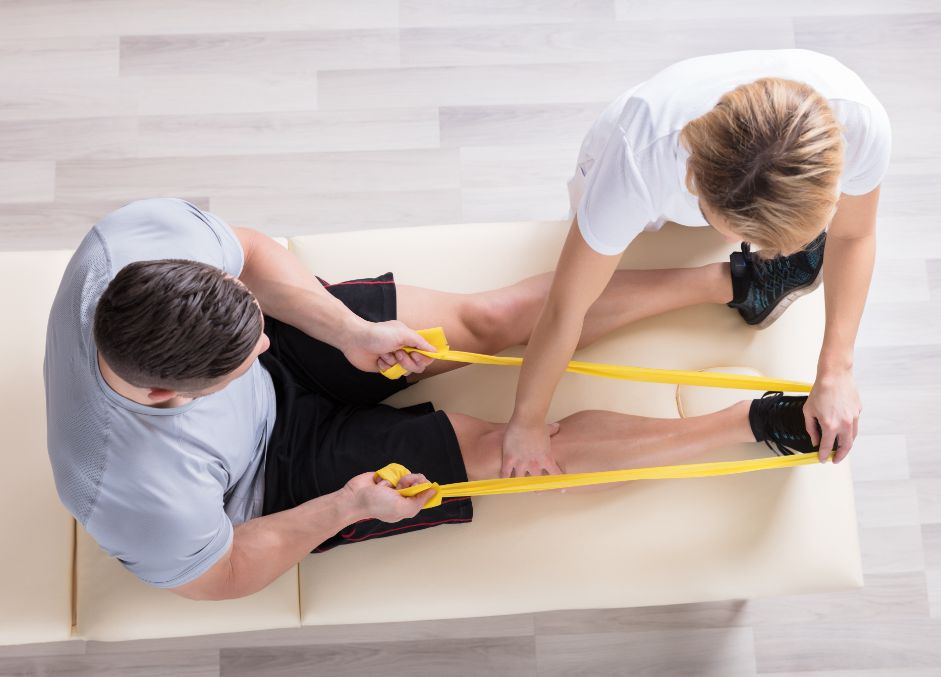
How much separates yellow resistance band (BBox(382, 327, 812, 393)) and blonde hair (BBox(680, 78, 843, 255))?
1.47 feet

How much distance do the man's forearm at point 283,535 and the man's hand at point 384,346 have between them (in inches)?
9.8

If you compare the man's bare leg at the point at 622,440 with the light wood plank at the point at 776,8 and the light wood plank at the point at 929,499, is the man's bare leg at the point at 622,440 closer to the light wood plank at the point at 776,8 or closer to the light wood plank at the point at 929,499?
the light wood plank at the point at 929,499

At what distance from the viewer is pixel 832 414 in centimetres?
144

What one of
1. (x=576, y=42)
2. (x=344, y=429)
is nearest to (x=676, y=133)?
(x=344, y=429)

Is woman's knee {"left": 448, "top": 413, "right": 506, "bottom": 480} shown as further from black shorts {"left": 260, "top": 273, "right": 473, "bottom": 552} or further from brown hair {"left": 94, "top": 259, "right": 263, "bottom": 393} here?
brown hair {"left": 94, "top": 259, "right": 263, "bottom": 393}

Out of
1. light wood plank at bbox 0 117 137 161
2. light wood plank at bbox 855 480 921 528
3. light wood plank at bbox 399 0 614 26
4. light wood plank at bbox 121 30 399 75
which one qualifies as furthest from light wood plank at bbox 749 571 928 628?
light wood plank at bbox 0 117 137 161

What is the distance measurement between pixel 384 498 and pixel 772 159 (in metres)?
0.82

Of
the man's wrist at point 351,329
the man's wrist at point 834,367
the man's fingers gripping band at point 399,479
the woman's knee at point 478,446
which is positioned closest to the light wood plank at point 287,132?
the man's wrist at point 351,329

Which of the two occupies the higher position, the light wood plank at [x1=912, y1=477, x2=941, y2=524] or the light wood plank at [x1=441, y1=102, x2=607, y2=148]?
the light wood plank at [x1=441, y1=102, x2=607, y2=148]

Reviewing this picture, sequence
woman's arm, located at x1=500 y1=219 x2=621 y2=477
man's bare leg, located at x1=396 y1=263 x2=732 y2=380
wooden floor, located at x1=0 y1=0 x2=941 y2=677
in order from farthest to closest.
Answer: wooden floor, located at x1=0 y1=0 x2=941 y2=677
man's bare leg, located at x1=396 y1=263 x2=732 y2=380
woman's arm, located at x1=500 y1=219 x2=621 y2=477

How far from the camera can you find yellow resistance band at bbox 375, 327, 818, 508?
4.59ft

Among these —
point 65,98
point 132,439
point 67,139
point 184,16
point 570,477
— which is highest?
point 184,16

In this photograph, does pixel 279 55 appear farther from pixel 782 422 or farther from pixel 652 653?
pixel 652 653

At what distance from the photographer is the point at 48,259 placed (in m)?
1.61
